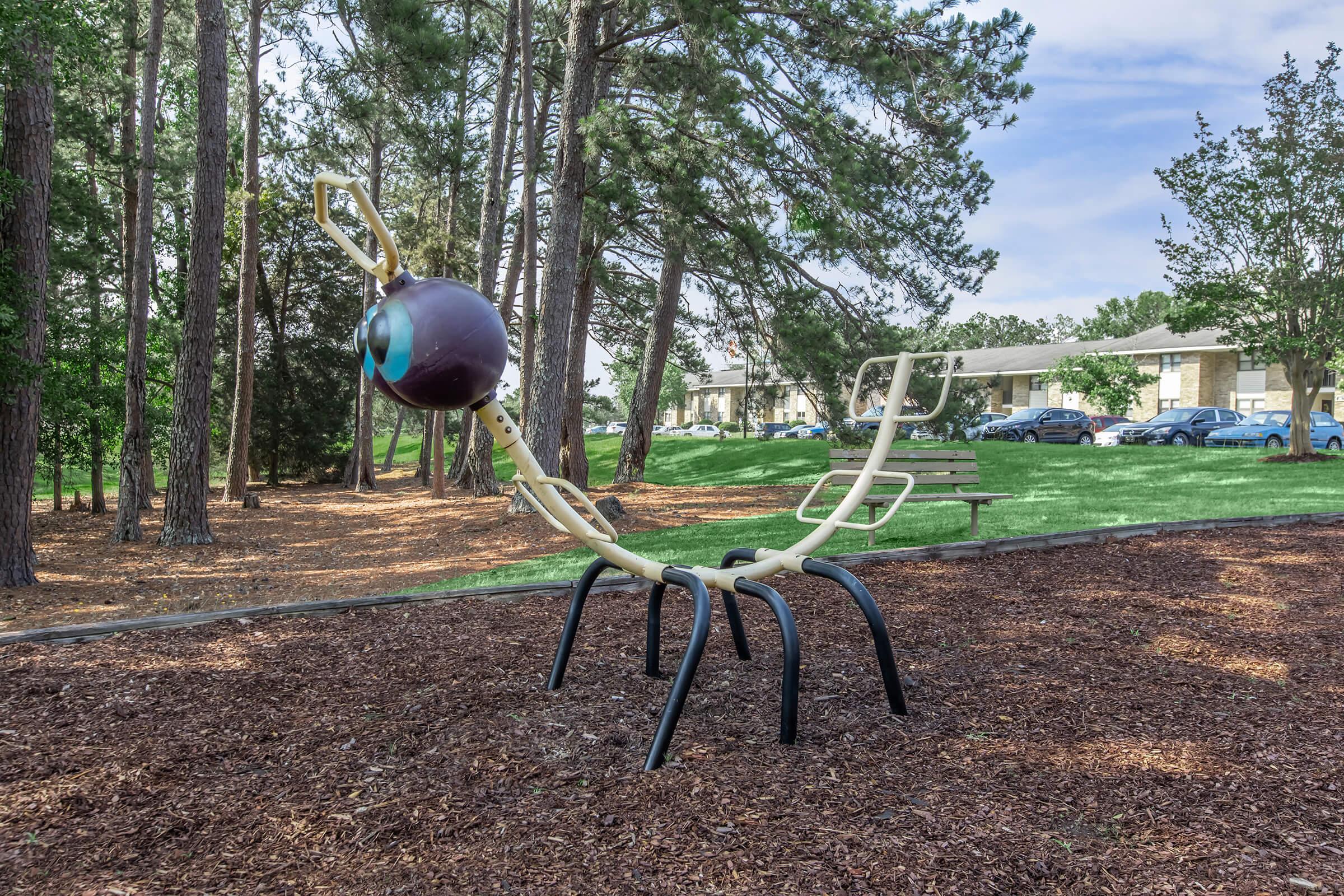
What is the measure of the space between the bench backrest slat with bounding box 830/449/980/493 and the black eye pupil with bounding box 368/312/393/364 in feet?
18.4

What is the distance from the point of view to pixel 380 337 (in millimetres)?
2723

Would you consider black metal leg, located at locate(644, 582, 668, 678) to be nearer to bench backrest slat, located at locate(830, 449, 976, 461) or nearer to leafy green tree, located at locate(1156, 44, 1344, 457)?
bench backrest slat, located at locate(830, 449, 976, 461)

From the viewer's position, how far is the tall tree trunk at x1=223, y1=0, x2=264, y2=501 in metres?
14.8

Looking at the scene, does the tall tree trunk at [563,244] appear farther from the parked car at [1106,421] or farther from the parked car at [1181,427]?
the parked car at [1106,421]

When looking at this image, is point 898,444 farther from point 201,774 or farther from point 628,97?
point 201,774

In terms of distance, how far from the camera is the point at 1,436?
24.2ft

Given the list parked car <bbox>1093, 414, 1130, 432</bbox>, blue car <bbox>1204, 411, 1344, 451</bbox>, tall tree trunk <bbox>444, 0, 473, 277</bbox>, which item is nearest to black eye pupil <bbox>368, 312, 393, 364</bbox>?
tall tree trunk <bbox>444, 0, 473, 277</bbox>

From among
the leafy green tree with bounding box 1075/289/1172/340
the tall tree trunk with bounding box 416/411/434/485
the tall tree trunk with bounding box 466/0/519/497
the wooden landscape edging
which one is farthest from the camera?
the leafy green tree with bounding box 1075/289/1172/340

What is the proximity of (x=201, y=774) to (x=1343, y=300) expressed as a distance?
20676 millimetres

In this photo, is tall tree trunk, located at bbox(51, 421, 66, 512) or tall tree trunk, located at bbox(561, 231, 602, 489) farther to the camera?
tall tree trunk, located at bbox(561, 231, 602, 489)

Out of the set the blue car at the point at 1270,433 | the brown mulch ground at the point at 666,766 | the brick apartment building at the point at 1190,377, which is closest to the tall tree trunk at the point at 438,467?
the brown mulch ground at the point at 666,766

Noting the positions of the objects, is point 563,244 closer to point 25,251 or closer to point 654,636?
point 25,251

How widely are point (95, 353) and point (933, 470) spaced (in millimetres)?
11570

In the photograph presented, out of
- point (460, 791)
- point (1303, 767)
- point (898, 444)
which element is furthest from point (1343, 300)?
point (460, 791)
